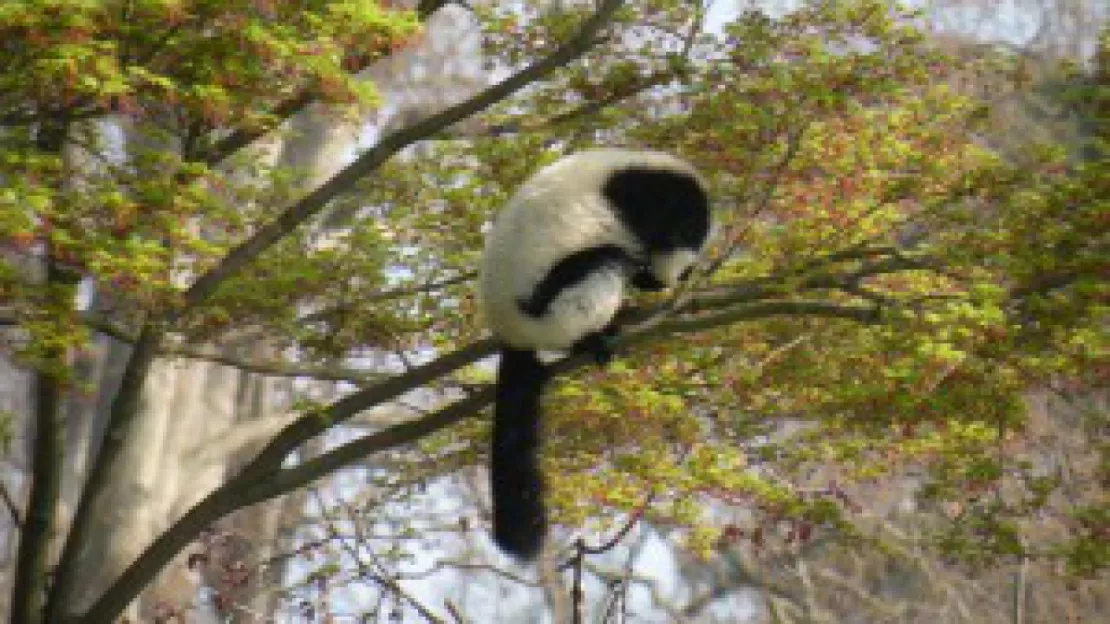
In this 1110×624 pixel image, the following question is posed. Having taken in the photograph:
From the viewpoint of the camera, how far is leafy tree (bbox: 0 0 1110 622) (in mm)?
5379

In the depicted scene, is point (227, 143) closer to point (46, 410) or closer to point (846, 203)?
point (46, 410)

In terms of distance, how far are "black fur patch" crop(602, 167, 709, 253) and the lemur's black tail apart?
0.70m

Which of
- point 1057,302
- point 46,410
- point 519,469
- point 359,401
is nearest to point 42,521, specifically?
point 46,410

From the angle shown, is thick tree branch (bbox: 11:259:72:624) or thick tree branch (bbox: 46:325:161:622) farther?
thick tree branch (bbox: 11:259:72:624)

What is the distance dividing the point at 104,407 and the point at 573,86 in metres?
7.49

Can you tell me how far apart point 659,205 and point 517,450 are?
1148mm

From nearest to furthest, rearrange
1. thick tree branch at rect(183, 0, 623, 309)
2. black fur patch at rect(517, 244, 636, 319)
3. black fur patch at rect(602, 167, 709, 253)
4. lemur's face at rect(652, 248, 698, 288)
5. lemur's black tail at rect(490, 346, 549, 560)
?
black fur patch at rect(517, 244, 636, 319) → lemur's black tail at rect(490, 346, 549, 560) → black fur patch at rect(602, 167, 709, 253) → lemur's face at rect(652, 248, 698, 288) → thick tree branch at rect(183, 0, 623, 309)

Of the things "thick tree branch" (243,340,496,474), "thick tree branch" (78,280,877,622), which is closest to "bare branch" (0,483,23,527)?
"thick tree branch" (78,280,877,622)

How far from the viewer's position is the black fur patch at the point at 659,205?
6020 mm

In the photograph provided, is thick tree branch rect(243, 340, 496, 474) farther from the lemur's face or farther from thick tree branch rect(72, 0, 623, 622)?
the lemur's face

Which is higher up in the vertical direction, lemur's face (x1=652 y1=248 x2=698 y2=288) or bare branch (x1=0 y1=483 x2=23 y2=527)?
lemur's face (x1=652 y1=248 x2=698 y2=288)

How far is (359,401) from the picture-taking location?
637cm

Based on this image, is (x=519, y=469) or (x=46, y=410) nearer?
(x=519, y=469)

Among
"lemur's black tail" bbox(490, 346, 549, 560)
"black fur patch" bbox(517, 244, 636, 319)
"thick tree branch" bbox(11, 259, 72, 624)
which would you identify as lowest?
"thick tree branch" bbox(11, 259, 72, 624)
